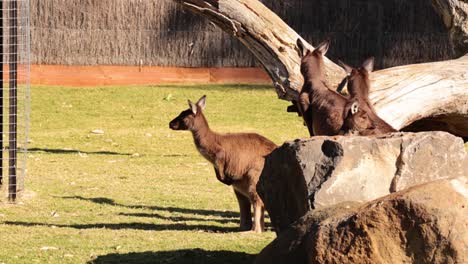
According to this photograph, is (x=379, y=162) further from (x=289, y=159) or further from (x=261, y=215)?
(x=261, y=215)

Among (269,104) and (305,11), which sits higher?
(305,11)

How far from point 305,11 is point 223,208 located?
1081 centimetres

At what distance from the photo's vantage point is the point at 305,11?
22109 millimetres

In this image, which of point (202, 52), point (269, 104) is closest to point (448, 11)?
point (269, 104)

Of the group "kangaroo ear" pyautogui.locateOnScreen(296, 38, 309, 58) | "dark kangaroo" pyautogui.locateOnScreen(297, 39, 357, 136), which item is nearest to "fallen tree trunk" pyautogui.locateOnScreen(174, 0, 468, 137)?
"kangaroo ear" pyautogui.locateOnScreen(296, 38, 309, 58)

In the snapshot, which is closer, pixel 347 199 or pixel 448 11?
pixel 347 199

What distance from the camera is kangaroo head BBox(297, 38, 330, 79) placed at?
10.4m

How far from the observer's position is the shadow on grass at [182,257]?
861 centimetres

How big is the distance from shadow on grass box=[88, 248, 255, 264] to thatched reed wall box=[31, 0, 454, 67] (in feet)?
43.3

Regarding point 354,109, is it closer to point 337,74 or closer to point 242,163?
point 242,163

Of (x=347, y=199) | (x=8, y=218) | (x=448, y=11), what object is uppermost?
(x=448, y=11)

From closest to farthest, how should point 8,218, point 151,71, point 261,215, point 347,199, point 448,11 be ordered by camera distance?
point 347,199 < point 261,215 < point 8,218 < point 448,11 < point 151,71

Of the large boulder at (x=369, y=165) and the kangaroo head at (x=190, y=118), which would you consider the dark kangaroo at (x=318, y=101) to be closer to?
the kangaroo head at (x=190, y=118)

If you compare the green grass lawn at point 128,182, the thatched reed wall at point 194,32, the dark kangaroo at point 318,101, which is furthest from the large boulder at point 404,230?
the thatched reed wall at point 194,32
